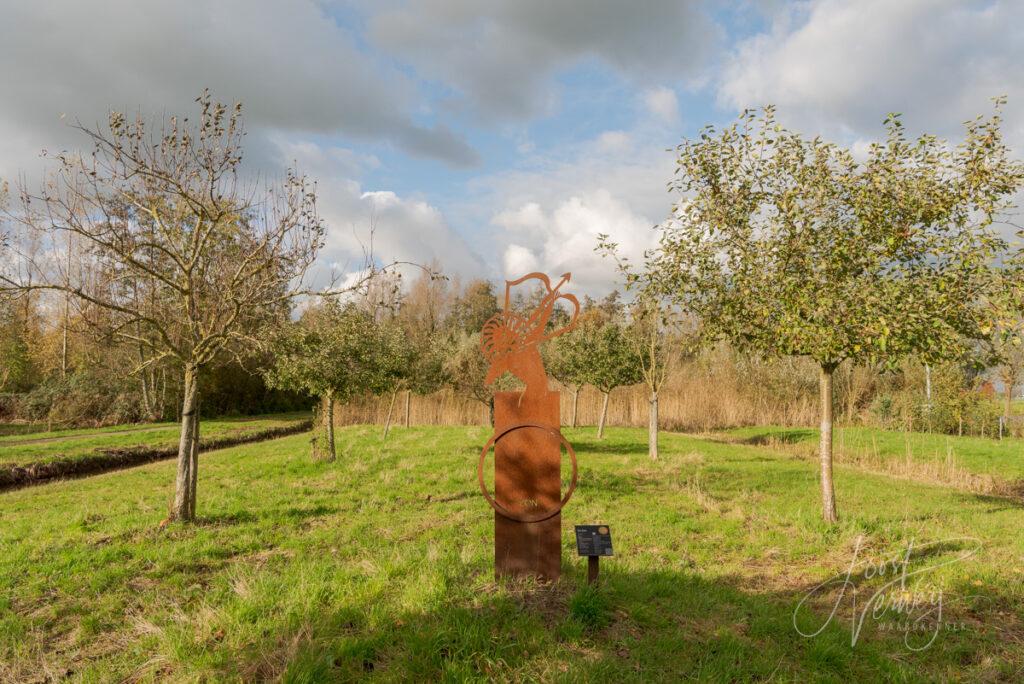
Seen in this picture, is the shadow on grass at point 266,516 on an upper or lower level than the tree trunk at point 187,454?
lower

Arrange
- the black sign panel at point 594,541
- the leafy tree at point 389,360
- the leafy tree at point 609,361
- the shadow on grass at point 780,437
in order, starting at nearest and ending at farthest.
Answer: the black sign panel at point 594,541 < the leafy tree at point 389,360 < the leafy tree at point 609,361 < the shadow on grass at point 780,437

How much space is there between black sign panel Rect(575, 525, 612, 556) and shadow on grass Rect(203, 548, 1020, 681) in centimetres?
36

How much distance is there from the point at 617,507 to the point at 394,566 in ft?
19.3

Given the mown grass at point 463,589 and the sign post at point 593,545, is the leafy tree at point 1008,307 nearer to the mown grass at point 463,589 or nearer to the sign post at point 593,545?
the mown grass at point 463,589

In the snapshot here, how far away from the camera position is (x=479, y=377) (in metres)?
32.5

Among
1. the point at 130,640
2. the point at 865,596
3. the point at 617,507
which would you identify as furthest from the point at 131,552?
the point at 865,596

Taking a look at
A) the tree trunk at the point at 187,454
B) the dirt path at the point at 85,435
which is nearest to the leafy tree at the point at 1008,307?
the tree trunk at the point at 187,454

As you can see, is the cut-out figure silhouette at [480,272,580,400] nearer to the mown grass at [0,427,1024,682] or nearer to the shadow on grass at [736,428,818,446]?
the mown grass at [0,427,1024,682]

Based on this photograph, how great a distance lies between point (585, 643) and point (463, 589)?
4.14 ft

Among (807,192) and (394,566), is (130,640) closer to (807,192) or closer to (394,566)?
(394,566)

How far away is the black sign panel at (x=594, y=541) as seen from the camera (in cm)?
516

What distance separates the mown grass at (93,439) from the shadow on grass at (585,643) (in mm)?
18433

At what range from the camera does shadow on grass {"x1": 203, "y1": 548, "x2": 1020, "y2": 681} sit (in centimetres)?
411

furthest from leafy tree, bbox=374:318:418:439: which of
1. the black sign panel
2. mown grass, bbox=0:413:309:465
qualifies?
the black sign panel
